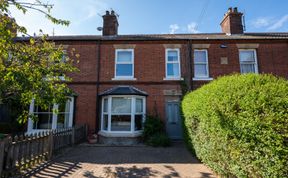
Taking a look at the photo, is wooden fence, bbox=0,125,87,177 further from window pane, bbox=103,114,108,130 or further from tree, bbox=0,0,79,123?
window pane, bbox=103,114,108,130

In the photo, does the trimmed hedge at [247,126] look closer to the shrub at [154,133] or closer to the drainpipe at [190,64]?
the shrub at [154,133]

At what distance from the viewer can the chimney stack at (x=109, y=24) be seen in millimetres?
14555

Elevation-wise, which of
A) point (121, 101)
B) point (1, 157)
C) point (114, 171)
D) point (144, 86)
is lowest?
point (114, 171)

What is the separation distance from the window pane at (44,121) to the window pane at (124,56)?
5.41 meters

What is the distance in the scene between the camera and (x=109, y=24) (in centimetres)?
1459

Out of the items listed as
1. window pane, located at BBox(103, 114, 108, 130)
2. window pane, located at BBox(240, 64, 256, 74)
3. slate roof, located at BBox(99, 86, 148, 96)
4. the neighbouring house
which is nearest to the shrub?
the neighbouring house

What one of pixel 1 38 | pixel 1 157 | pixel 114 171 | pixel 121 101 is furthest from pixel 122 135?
pixel 1 38

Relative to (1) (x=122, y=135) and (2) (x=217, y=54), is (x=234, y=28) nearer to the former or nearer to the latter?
(2) (x=217, y=54)

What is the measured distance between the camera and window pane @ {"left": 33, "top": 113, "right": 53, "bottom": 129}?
12.3m

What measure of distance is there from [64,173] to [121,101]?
612 centimetres

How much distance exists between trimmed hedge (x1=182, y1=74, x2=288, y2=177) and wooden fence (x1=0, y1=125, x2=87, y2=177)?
5.52m

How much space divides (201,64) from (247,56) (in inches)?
118

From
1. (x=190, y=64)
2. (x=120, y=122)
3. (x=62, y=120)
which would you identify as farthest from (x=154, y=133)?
(x=62, y=120)

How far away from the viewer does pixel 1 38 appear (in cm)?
476
